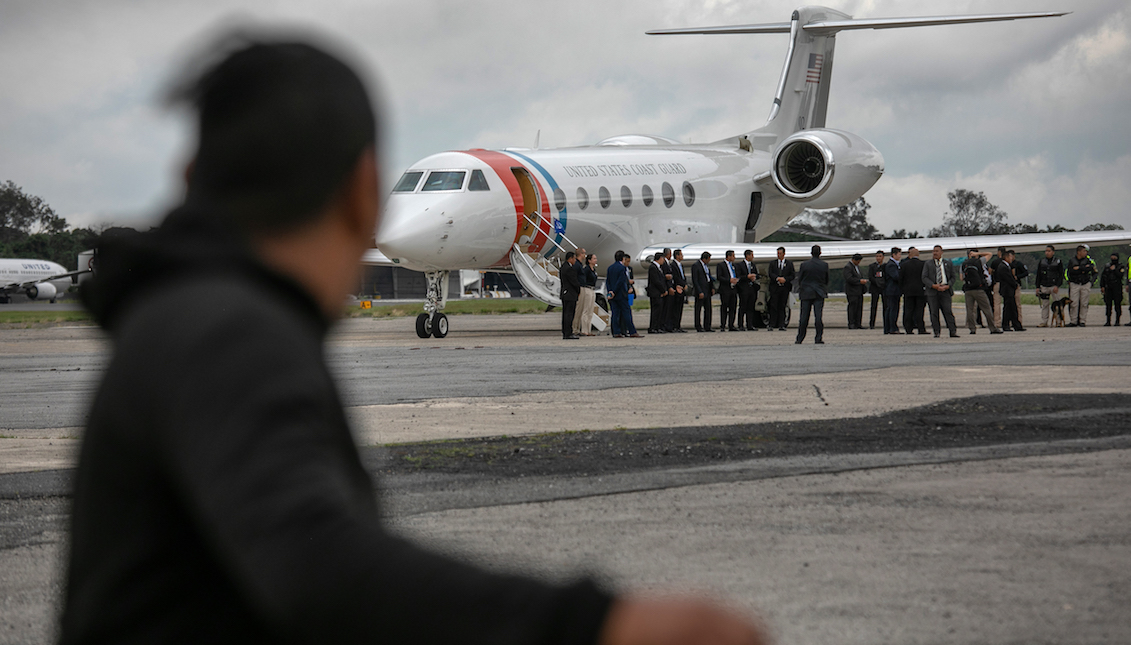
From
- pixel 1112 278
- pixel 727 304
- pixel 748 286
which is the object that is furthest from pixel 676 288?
pixel 1112 278

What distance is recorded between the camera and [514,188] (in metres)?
23.1

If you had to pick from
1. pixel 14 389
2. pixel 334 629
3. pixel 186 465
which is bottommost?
pixel 14 389

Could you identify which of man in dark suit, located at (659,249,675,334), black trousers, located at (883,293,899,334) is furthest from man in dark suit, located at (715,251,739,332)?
black trousers, located at (883,293,899,334)

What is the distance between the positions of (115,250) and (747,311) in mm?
25956

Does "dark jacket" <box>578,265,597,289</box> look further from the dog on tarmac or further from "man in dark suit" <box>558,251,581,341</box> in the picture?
the dog on tarmac

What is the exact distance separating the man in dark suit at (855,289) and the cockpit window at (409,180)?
9.23 m

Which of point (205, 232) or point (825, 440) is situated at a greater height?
point (205, 232)

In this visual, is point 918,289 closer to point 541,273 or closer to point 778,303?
point 778,303

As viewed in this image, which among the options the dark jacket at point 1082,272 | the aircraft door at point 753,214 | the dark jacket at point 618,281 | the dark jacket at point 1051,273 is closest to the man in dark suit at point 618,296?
the dark jacket at point 618,281

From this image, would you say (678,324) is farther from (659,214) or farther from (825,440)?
(825,440)

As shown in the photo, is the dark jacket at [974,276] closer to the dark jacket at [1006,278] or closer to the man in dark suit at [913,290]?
the man in dark suit at [913,290]

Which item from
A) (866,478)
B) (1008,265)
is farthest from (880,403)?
(1008,265)

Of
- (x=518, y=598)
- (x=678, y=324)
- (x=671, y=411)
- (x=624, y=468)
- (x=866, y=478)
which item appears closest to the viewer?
(x=518, y=598)

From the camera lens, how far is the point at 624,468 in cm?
690
